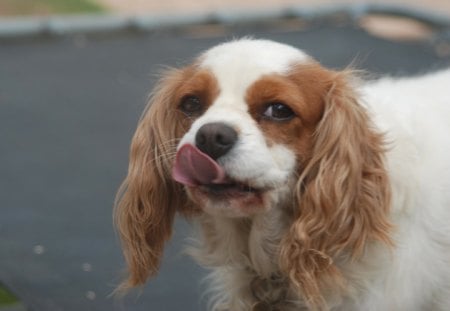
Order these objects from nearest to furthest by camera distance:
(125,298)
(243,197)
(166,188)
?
(243,197) → (166,188) → (125,298)

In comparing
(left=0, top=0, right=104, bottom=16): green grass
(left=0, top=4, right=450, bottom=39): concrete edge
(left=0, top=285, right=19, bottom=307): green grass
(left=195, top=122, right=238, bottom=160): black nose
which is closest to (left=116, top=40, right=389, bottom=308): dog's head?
(left=195, top=122, right=238, bottom=160): black nose

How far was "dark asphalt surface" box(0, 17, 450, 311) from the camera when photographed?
3064 mm

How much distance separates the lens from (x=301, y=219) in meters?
2.25

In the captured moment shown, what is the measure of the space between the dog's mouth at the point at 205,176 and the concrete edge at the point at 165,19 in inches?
154

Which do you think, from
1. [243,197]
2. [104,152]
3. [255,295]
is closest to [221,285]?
[255,295]

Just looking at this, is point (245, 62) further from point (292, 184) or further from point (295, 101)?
point (292, 184)

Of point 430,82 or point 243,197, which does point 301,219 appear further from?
Answer: point 430,82

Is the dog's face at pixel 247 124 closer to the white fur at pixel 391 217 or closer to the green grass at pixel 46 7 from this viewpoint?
the white fur at pixel 391 217

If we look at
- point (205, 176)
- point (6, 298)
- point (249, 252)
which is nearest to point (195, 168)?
point (205, 176)

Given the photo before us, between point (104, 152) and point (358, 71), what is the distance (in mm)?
1954

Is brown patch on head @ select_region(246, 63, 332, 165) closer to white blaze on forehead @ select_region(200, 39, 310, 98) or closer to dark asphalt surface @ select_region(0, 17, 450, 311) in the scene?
white blaze on forehead @ select_region(200, 39, 310, 98)

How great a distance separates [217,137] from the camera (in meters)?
2.05

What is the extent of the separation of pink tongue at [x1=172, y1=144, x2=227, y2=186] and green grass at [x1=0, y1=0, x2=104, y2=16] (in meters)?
5.50

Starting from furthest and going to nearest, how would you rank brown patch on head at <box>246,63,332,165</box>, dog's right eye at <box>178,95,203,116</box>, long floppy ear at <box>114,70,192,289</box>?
long floppy ear at <box>114,70,192,289</box> → dog's right eye at <box>178,95,203,116</box> → brown patch on head at <box>246,63,332,165</box>
